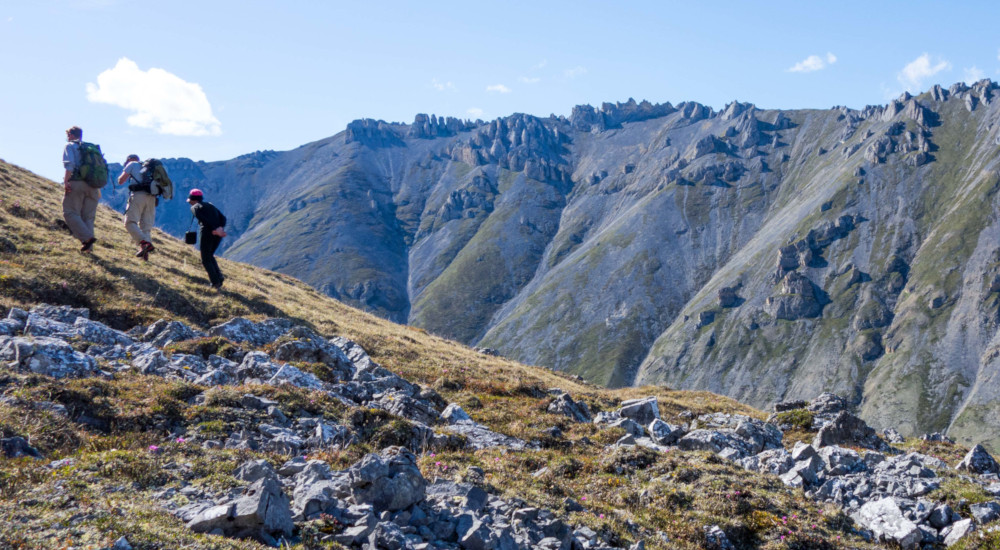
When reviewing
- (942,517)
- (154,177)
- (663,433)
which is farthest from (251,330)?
(942,517)

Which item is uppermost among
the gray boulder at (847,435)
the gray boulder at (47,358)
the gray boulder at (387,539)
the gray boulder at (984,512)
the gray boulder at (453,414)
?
the gray boulder at (47,358)

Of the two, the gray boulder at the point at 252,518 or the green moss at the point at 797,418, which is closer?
the gray boulder at the point at 252,518

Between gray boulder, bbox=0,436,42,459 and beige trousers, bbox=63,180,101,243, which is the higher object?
beige trousers, bbox=63,180,101,243

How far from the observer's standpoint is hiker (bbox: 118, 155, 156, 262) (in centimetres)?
2639

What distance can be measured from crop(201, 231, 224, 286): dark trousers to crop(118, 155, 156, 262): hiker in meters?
2.59

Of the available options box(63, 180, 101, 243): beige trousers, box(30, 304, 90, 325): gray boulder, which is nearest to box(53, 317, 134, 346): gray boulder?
box(30, 304, 90, 325): gray boulder

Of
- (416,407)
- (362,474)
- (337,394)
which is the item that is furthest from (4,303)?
(362,474)

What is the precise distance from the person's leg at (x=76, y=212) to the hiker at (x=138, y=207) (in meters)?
1.80

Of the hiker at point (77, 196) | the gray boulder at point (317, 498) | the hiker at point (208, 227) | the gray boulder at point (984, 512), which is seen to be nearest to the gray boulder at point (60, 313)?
the hiker at point (77, 196)

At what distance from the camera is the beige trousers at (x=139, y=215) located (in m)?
26.7

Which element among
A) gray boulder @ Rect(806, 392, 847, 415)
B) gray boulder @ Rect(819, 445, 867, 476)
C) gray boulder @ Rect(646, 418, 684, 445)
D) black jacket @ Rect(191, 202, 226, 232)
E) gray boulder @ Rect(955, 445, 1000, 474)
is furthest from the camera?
gray boulder @ Rect(806, 392, 847, 415)

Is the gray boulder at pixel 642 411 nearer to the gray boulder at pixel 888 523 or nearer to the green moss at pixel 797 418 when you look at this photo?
the green moss at pixel 797 418

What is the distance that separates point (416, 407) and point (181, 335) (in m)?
8.30

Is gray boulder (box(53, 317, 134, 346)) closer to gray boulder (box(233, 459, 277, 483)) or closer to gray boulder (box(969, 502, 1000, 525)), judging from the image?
gray boulder (box(233, 459, 277, 483))
